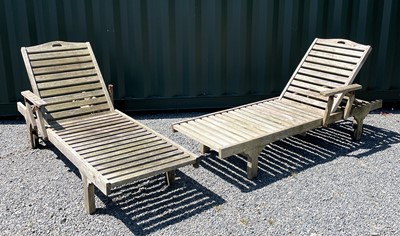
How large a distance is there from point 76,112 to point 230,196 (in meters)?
1.97

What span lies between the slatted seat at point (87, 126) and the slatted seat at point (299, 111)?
0.45 metres

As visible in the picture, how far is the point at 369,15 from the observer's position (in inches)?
241

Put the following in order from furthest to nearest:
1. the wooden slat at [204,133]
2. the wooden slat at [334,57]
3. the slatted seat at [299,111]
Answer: the wooden slat at [334,57], the slatted seat at [299,111], the wooden slat at [204,133]

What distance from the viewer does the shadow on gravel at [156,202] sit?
3.64 metres

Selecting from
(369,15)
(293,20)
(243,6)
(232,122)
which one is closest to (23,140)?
(232,122)

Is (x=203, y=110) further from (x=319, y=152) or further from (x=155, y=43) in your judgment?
(x=319, y=152)

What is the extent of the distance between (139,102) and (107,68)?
613 mm

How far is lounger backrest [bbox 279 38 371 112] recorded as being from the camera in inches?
202

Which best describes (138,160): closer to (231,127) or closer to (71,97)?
(231,127)

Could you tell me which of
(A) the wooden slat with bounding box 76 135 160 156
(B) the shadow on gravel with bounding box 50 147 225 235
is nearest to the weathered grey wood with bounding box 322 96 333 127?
(B) the shadow on gravel with bounding box 50 147 225 235

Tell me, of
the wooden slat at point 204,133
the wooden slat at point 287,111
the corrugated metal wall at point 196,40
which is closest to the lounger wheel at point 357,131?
the wooden slat at point 287,111

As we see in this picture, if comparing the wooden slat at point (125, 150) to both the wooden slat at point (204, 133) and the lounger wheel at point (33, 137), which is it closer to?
the wooden slat at point (204, 133)

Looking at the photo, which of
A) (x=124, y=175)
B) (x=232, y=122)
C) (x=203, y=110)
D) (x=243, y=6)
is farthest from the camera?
(x=203, y=110)

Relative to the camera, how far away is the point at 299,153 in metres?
4.93
